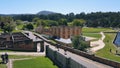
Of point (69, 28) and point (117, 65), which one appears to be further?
point (69, 28)

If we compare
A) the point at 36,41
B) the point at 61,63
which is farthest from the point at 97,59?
the point at 36,41

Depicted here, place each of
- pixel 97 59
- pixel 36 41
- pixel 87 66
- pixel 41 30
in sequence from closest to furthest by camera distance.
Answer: pixel 87 66 < pixel 97 59 < pixel 36 41 < pixel 41 30

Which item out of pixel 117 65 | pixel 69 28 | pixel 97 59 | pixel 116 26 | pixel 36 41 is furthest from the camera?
pixel 116 26

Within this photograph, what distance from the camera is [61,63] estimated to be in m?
31.9

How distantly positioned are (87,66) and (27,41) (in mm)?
30272

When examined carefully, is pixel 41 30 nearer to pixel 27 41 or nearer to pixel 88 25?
pixel 27 41

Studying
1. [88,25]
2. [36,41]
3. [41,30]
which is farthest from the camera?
[88,25]

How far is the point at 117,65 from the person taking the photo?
26016 millimetres

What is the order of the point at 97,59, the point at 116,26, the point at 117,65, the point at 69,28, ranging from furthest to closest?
the point at 116,26 → the point at 69,28 → the point at 97,59 → the point at 117,65

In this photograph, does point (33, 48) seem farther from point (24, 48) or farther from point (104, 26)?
point (104, 26)

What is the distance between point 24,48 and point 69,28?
3672cm

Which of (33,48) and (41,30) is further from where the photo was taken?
(41,30)

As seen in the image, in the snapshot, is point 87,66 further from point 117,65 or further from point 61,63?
point 61,63

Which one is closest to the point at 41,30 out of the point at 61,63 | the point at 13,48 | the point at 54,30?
the point at 54,30
